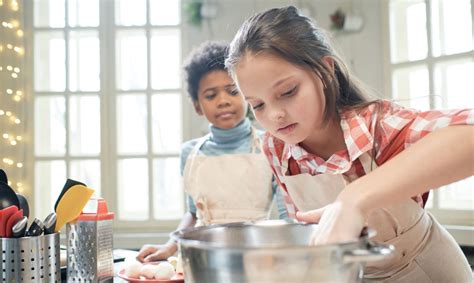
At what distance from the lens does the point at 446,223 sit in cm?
226

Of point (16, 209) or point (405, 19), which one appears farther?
point (405, 19)

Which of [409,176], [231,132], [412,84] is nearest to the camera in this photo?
[409,176]

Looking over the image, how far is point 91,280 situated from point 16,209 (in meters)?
0.18

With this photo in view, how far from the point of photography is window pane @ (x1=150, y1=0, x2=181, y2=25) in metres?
2.78

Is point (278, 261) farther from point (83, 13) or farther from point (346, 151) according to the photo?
point (83, 13)

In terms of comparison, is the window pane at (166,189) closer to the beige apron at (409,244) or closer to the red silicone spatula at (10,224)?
the beige apron at (409,244)

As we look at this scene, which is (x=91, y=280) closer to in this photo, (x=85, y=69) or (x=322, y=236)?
(x=322, y=236)

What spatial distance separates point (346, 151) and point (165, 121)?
6.28ft

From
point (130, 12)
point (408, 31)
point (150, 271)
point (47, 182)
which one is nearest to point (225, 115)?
point (150, 271)

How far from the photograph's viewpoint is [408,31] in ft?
8.17

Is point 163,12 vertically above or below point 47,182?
above

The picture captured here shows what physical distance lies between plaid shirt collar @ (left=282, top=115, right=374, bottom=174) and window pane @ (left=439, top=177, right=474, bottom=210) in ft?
4.84

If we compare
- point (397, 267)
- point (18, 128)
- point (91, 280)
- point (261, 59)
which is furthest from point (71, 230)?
point (18, 128)

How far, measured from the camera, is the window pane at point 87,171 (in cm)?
275
